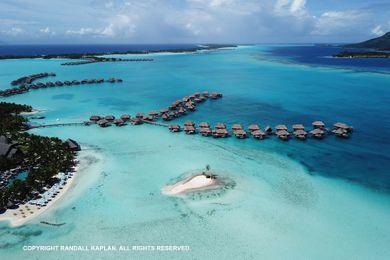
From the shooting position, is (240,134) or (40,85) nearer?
(240,134)

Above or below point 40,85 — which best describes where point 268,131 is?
below

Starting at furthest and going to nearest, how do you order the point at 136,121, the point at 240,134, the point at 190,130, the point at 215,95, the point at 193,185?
the point at 215,95
the point at 136,121
the point at 190,130
the point at 240,134
the point at 193,185

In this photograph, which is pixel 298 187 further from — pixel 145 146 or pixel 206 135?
pixel 145 146

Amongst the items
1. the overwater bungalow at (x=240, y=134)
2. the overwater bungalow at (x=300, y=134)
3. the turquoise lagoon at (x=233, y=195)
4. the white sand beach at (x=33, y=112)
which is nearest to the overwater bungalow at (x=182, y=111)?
the turquoise lagoon at (x=233, y=195)

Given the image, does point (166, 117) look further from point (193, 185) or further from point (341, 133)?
point (341, 133)

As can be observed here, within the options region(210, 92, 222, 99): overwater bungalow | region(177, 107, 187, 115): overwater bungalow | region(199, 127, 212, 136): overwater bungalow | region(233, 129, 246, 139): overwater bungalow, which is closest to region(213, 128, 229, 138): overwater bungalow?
region(199, 127, 212, 136): overwater bungalow

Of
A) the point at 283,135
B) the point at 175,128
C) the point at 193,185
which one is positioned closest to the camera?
the point at 193,185

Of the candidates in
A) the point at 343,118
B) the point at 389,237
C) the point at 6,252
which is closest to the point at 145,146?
the point at 6,252

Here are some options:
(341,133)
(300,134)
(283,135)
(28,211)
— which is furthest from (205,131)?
(28,211)
